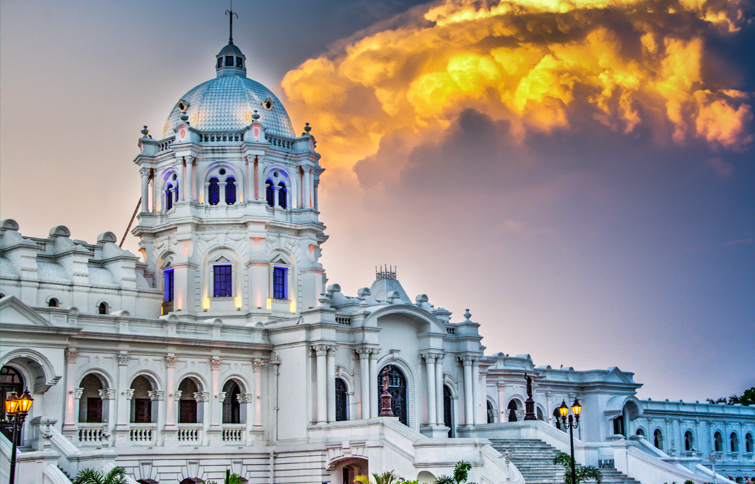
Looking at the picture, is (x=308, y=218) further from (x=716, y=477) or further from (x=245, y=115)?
(x=716, y=477)

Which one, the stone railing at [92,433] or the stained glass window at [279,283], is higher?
the stained glass window at [279,283]

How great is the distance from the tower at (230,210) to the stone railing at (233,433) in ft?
23.0

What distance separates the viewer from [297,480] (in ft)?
157

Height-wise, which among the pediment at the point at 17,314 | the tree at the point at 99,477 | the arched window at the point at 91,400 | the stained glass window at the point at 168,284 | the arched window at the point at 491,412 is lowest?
the tree at the point at 99,477

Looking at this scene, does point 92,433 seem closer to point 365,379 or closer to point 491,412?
point 365,379

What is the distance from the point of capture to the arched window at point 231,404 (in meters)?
49.4

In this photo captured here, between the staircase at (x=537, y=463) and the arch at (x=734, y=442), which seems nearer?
the staircase at (x=537, y=463)

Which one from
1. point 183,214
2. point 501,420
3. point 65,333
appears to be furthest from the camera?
point 501,420

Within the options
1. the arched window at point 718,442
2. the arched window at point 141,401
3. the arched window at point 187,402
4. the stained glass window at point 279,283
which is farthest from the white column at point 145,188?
the arched window at point 718,442

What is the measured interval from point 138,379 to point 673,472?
27.0 metres

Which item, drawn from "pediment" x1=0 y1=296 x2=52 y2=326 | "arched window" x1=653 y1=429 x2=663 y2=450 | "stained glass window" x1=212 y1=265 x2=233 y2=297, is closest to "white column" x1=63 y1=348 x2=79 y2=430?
"pediment" x1=0 y1=296 x2=52 y2=326

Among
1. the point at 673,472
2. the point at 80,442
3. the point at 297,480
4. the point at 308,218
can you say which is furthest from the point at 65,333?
the point at 673,472

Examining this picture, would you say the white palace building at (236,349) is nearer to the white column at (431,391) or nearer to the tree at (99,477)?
the white column at (431,391)

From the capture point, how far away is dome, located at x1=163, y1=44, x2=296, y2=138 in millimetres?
58000
